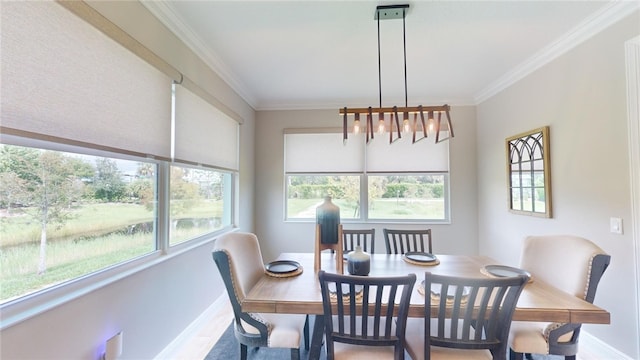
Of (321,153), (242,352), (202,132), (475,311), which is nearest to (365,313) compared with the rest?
(475,311)

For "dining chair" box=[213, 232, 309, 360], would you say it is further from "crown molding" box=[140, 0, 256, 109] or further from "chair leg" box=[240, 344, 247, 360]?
"crown molding" box=[140, 0, 256, 109]

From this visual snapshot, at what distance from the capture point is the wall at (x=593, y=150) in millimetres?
2006

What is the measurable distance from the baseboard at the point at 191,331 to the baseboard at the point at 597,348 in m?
3.35

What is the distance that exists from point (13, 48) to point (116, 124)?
1.72ft

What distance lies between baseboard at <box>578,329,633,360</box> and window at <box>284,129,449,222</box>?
191 centimetres

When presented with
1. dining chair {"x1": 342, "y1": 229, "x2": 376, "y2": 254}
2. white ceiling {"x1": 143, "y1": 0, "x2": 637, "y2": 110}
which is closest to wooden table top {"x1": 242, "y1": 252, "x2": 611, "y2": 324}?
dining chair {"x1": 342, "y1": 229, "x2": 376, "y2": 254}

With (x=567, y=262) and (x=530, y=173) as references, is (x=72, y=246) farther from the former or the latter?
(x=530, y=173)

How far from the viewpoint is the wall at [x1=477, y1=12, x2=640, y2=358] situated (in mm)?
2006

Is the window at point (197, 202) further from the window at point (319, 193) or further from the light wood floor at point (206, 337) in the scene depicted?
the window at point (319, 193)

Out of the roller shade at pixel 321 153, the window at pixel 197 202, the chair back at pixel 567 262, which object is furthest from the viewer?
the roller shade at pixel 321 153

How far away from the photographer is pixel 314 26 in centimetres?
220

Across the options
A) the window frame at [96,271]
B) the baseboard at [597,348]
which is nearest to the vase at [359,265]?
the window frame at [96,271]

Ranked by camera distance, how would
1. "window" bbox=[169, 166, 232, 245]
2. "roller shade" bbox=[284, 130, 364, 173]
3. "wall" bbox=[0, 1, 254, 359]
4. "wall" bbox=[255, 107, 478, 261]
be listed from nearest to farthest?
"wall" bbox=[0, 1, 254, 359], "window" bbox=[169, 166, 232, 245], "wall" bbox=[255, 107, 478, 261], "roller shade" bbox=[284, 130, 364, 173]

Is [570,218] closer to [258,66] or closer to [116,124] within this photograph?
[258,66]
